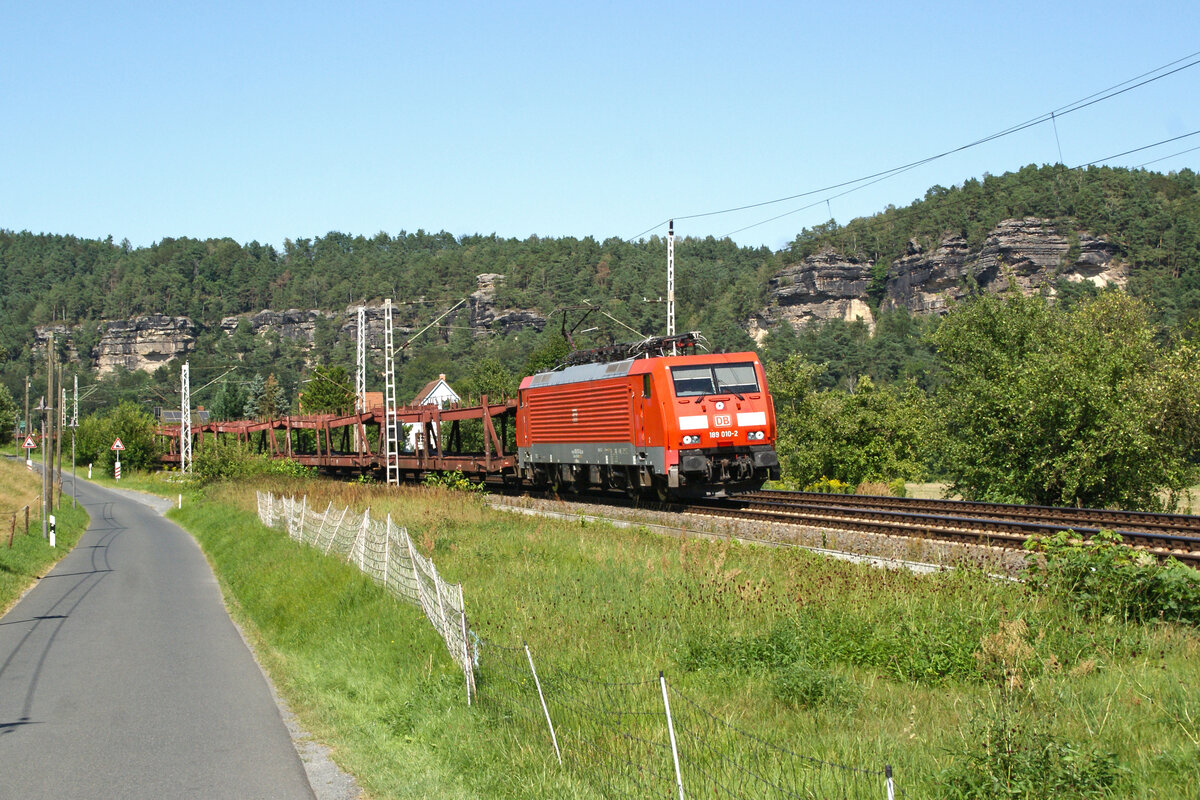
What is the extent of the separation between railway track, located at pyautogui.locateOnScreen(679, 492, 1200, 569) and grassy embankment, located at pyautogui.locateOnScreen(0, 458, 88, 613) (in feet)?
50.3

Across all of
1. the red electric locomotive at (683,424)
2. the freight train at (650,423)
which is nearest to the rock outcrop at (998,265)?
the freight train at (650,423)

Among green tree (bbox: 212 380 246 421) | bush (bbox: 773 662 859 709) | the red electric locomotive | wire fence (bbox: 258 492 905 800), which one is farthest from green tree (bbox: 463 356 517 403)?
bush (bbox: 773 662 859 709)

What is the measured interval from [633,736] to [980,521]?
12894 mm

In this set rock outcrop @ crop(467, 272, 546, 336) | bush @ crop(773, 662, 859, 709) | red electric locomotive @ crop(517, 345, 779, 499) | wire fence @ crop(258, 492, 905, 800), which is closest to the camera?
wire fence @ crop(258, 492, 905, 800)

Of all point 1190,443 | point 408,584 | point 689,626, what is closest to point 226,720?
point 408,584

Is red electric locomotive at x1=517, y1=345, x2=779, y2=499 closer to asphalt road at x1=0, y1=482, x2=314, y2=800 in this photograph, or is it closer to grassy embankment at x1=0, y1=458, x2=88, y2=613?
asphalt road at x1=0, y1=482, x2=314, y2=800

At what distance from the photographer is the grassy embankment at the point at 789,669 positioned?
20.6 feet

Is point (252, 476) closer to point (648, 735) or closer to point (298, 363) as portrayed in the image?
point (648, 735)

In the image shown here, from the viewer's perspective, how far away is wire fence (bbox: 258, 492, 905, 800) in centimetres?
591

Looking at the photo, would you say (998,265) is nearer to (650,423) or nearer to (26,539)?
(650,423)

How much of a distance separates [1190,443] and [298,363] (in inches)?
7043

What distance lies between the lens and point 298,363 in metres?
196

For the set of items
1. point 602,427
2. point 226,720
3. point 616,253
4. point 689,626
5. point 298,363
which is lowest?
point 226,720

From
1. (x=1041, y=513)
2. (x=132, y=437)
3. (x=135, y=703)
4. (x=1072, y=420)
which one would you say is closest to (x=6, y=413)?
(x=132, y=437)
